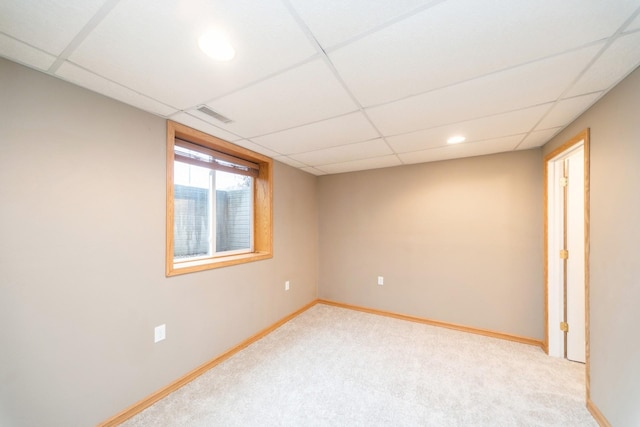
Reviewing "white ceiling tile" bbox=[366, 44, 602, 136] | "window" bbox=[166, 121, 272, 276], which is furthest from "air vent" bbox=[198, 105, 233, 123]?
"white ceiling tile" bbox=[366, 44, 602, 136]

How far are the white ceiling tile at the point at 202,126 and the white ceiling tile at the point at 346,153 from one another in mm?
863

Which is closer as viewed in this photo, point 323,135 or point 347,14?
point 347,14

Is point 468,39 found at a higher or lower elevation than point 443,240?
higher

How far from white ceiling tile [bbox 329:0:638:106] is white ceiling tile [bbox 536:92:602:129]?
748mm

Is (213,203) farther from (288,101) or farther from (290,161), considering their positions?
(288,101)

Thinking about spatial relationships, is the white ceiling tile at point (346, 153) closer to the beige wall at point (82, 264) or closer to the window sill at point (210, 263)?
the window sill at point (210, 263)

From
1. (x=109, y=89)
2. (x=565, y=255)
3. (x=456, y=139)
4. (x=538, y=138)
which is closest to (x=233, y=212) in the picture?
(x=109, y=89)

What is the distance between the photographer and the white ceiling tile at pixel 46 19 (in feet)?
3.09

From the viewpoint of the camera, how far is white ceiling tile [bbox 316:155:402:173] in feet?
10.3

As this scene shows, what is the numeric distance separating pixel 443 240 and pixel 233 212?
9.01 feet

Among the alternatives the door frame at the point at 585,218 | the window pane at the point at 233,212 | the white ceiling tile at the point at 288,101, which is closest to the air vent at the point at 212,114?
the white ceiling tile at the point at 288,101

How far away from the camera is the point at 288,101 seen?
5.43 ft

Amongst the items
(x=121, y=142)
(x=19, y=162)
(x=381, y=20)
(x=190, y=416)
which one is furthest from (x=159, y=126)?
(x=190, y=416)

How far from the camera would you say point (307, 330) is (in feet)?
10.0
